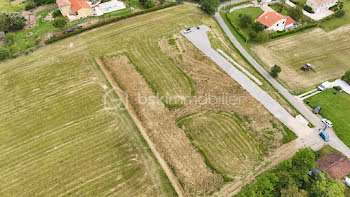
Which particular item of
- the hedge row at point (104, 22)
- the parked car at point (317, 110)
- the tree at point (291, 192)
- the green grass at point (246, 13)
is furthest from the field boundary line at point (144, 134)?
the green grass at point (246, 13)

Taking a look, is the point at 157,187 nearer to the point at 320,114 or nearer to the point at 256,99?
the point at 256,99

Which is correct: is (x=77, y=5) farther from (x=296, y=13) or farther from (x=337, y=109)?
(x=337, y=109)

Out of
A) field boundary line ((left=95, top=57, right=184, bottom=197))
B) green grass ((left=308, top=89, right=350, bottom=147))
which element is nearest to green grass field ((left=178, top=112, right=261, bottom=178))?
field boundary line ((left=95, top=57, right=184, bottom=197))

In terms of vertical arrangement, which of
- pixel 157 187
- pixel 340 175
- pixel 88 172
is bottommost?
pixel 340 175

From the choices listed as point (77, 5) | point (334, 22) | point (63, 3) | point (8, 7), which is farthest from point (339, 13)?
point (8, 7)

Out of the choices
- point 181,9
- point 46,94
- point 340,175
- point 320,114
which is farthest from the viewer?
point 181,9

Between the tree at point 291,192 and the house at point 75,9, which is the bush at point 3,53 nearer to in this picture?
the house at point 75,9

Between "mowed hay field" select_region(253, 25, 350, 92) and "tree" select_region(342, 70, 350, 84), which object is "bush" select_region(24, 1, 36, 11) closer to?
"mowed hay field" select_region(253, 25, 350, 92)

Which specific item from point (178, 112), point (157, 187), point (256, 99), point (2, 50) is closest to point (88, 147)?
point (157, 187)
